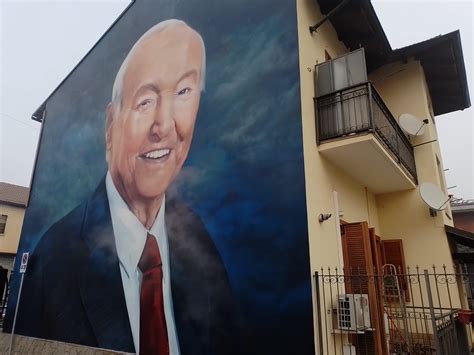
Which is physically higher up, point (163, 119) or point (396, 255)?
point (163, 119)

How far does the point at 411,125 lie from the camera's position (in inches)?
359

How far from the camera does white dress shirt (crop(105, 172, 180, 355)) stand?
6867 millimetres

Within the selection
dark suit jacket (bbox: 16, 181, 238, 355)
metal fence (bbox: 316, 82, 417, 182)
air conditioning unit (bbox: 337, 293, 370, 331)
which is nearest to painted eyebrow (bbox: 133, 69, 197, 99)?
dark suit jacket (bbox: 16, 181, 238, 355)

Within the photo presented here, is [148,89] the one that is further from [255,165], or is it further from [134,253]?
[255,165]

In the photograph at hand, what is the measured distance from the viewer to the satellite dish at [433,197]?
8076 mm

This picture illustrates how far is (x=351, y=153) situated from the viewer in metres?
6.49

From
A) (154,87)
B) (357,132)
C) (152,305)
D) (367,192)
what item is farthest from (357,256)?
(154,87)

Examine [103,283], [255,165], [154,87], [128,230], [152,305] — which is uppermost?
[154,87]

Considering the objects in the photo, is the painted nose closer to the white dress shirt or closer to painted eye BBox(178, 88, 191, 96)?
painted eye BBox(178, 88, 191, 96)

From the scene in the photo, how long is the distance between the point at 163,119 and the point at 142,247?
319 centimetres

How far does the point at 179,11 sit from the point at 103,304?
26.3 feet

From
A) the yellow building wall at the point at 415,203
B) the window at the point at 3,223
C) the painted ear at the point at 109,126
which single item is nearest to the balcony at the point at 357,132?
the yellow building wall at the point at 415,203

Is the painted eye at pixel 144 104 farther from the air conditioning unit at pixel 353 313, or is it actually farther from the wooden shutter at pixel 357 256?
the air conditioning unit at pixel 353 313

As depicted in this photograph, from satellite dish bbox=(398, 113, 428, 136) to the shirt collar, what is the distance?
6714 millimetres
